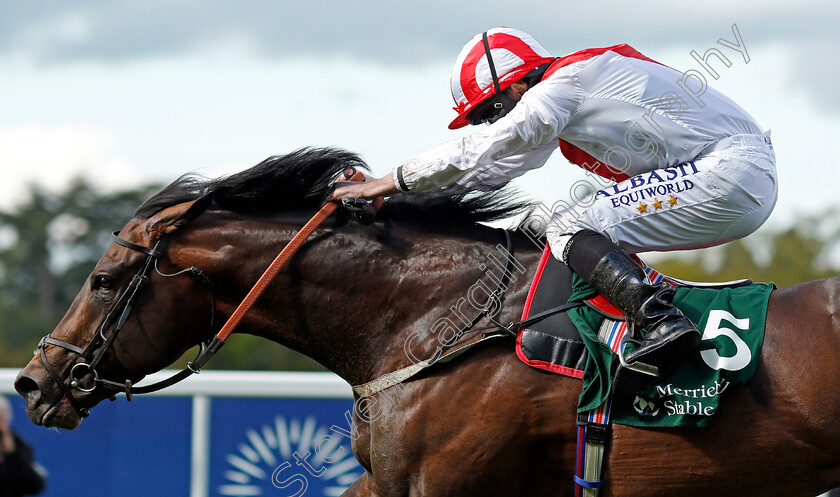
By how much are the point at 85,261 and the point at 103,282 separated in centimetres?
2751

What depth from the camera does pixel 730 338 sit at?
303cm

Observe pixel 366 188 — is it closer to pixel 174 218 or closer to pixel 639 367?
pixel 174 218

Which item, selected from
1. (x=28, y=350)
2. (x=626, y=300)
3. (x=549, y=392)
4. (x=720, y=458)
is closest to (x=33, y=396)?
(x=549, y=392)

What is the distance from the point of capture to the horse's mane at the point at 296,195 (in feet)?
11.6

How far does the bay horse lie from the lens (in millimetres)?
3008

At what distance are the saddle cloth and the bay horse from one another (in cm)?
6

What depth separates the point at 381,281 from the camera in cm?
338

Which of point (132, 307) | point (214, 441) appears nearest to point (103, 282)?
point (132, 307)

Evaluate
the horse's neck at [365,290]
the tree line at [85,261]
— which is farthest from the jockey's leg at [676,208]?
the tree line at [85,261]

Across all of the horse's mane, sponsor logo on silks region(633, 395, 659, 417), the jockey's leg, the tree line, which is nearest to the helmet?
the horse's mane

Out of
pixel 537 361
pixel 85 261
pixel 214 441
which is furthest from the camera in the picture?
pixel 85 261

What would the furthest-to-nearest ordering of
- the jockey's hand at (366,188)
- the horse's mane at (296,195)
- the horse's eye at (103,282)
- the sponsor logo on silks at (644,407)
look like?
the horse's mane at (296,195) < the horse's eye at (103,282) < the jockey's hand at (366,188) < the sponsor logo on silks at (644,407)

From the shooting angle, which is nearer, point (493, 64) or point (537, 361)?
point (537, 361)

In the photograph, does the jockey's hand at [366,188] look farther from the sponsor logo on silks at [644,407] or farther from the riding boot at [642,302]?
the sponsor logo on silks at [644,407]
